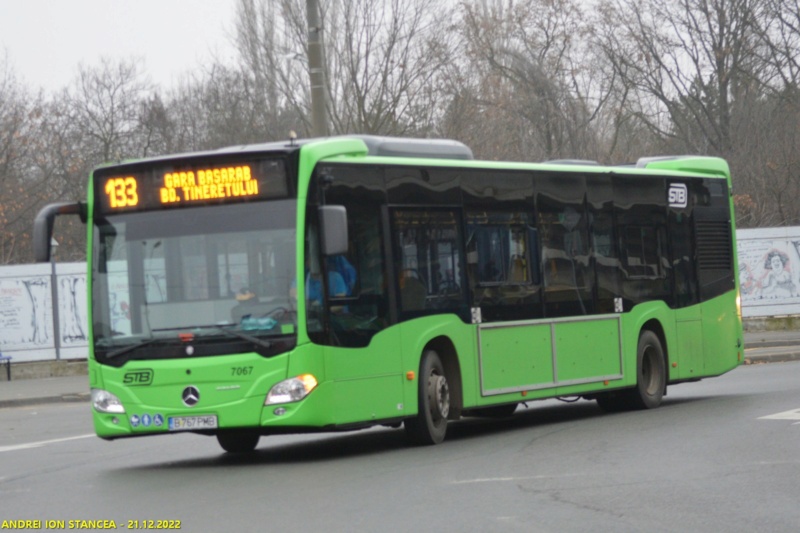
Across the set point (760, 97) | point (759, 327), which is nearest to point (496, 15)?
point (760, 97)

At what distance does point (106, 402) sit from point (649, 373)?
773 centimetres

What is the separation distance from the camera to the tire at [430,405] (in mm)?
13750

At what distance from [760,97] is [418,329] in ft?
120

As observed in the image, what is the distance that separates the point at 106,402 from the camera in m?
12.8

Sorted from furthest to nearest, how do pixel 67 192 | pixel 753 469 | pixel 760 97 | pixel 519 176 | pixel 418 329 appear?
pixel 67 192
pixel 760 97
pixel 519 176
pixel 418 329
pixel 753 469

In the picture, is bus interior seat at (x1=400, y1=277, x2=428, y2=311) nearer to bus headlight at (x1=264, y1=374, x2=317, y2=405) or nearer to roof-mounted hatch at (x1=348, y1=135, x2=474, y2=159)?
roof-mounted hatch at (x1=348, y1=135, x2=474, y2=159)

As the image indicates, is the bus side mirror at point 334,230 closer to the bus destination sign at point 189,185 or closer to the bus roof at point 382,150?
the bus destination sign at point 189,185

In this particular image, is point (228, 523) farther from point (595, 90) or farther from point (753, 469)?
point (595, 90)

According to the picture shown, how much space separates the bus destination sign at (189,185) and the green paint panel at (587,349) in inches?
181

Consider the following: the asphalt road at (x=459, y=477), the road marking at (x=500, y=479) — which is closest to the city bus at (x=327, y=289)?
the asphalt road at (x=459, y=477)

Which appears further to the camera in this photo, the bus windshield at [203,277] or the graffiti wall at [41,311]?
the graffiti wall at [41,311]

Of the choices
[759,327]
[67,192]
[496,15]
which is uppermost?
[496,15]

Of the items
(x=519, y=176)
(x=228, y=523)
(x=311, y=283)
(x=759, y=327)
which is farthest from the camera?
(x=759, y=327)

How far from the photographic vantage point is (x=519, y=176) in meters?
15.8
